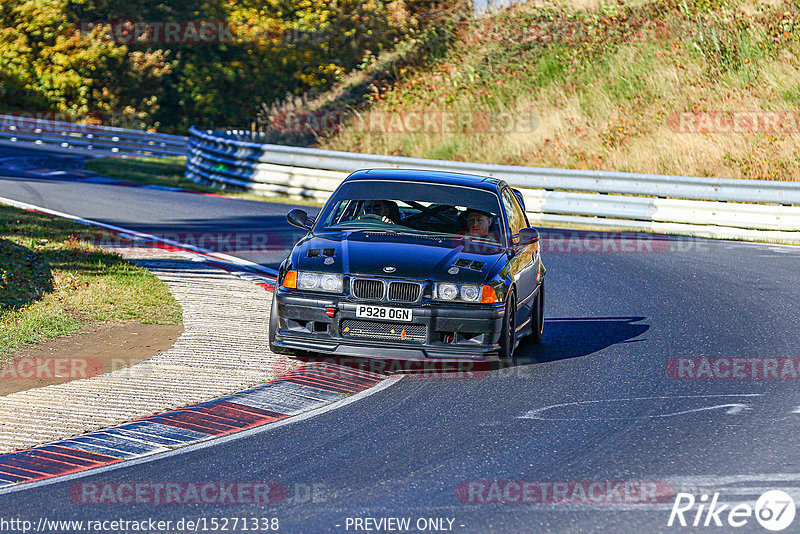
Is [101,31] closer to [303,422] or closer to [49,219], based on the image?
[49,219]

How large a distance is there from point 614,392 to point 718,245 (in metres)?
10.5

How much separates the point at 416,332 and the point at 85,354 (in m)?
2.93

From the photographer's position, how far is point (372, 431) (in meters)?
7.46

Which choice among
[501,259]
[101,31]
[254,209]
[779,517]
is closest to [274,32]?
[101,31]

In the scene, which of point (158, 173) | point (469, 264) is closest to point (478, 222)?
point (469, 264)

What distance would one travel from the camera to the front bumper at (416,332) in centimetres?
886
